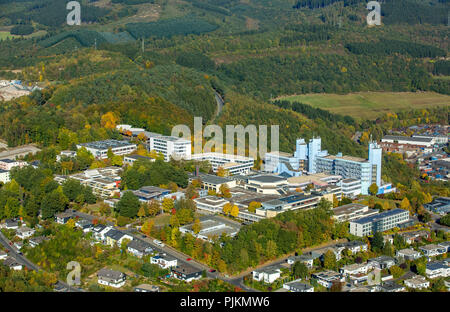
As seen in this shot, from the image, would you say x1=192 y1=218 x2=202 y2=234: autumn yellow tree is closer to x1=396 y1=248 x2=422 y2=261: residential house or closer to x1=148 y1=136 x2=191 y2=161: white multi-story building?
x1=396 y1=248 x2=422 y2=261: residential house

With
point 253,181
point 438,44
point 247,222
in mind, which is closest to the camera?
point 247,222

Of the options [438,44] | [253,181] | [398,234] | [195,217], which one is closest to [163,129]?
[253,181]

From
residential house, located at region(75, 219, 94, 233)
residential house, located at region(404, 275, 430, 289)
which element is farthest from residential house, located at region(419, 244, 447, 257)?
residential house, located at region(75, 219, 94, 233)

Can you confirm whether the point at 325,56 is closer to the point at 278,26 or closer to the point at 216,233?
the point at 278,26

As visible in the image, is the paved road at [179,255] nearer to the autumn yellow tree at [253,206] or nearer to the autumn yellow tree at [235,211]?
the autumn yellow tree at [235,211]

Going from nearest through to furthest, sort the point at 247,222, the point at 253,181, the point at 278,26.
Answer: the point at 247,222
the point at 253,181
the point at 278,26

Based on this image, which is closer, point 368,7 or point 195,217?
point 195,217

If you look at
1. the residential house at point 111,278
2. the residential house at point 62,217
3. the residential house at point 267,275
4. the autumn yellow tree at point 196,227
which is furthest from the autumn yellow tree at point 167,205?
the residential house at point 267,275
